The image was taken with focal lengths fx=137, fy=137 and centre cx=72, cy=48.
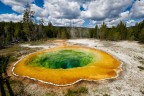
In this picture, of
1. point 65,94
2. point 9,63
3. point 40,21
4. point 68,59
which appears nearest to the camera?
point 65,94

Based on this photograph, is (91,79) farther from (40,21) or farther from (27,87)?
(40,21)

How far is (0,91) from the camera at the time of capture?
54.8 ft

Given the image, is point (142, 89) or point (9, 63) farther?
point (9, 63)

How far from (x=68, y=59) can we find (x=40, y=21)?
6626cm

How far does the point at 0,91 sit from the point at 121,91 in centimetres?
1489

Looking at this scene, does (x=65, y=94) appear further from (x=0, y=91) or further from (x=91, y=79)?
(x=0, y=91)

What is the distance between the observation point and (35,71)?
23453 millimetres

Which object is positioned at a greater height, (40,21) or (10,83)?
(40,21)

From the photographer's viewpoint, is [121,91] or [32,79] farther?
[32,79]

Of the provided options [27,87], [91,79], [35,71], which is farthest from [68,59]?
[27,87]

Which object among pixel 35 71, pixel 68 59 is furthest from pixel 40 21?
pixel 35 71

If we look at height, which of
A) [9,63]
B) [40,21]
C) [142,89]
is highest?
[40,21]

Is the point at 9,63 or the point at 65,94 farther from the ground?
the point at 9,63

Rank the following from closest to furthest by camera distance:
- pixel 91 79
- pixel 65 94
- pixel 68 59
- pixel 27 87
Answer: pixel 65 94 < pixel 27 87 < pixel 91 79 < pixel 68 59
